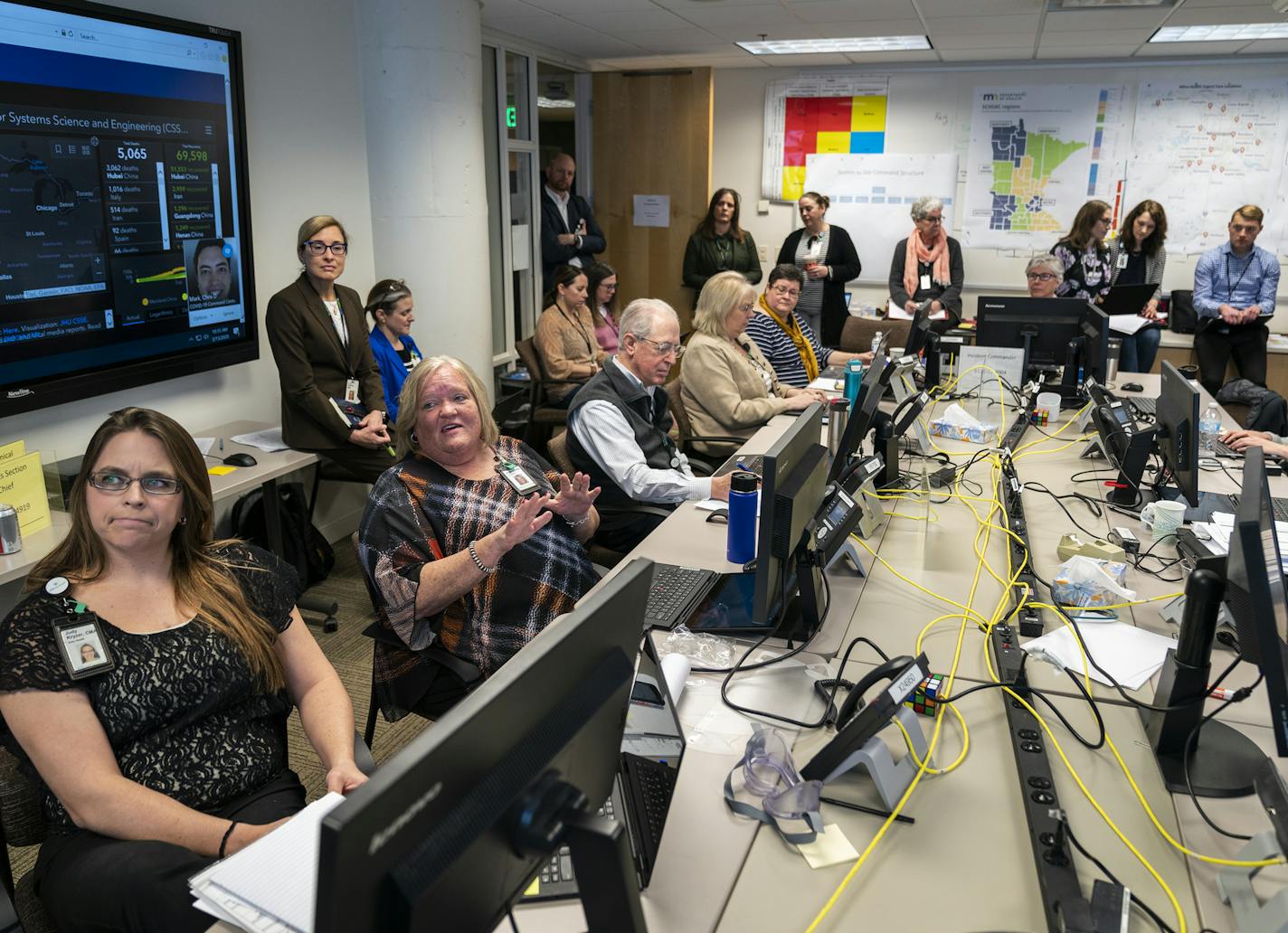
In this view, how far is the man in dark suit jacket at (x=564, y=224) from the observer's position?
6.63m

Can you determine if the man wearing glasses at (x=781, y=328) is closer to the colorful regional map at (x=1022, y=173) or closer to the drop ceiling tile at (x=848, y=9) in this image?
the drop ceiling tile at (x=848, y=9)

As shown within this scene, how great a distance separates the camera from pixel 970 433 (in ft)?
11.8

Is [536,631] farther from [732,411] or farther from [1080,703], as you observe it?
[732,411]

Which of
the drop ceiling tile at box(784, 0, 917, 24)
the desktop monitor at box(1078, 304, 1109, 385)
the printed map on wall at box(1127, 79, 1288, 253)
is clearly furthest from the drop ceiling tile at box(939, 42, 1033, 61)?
the desktop monitor at box(1078, 304, 1109, 385)

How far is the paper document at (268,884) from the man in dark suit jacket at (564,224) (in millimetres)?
5657

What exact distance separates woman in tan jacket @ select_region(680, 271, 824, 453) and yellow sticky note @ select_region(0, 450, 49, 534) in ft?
7.48

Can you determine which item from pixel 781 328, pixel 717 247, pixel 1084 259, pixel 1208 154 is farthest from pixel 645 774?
pixel 1208 154

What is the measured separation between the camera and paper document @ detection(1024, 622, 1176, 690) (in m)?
1.80

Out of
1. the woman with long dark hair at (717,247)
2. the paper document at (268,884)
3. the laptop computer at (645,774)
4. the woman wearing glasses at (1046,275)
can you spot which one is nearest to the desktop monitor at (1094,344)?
the woman wearing glasses at (1046,275)

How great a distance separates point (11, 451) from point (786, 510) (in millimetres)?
2143

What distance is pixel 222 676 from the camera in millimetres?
1701

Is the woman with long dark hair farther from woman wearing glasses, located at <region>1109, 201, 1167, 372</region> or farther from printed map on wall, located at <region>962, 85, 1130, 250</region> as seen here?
woman wearing glasses, located at <region>1109, 201, 1167, 372</region>

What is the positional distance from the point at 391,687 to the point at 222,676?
52 centimetres

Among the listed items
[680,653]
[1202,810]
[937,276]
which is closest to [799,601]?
[680,653]
